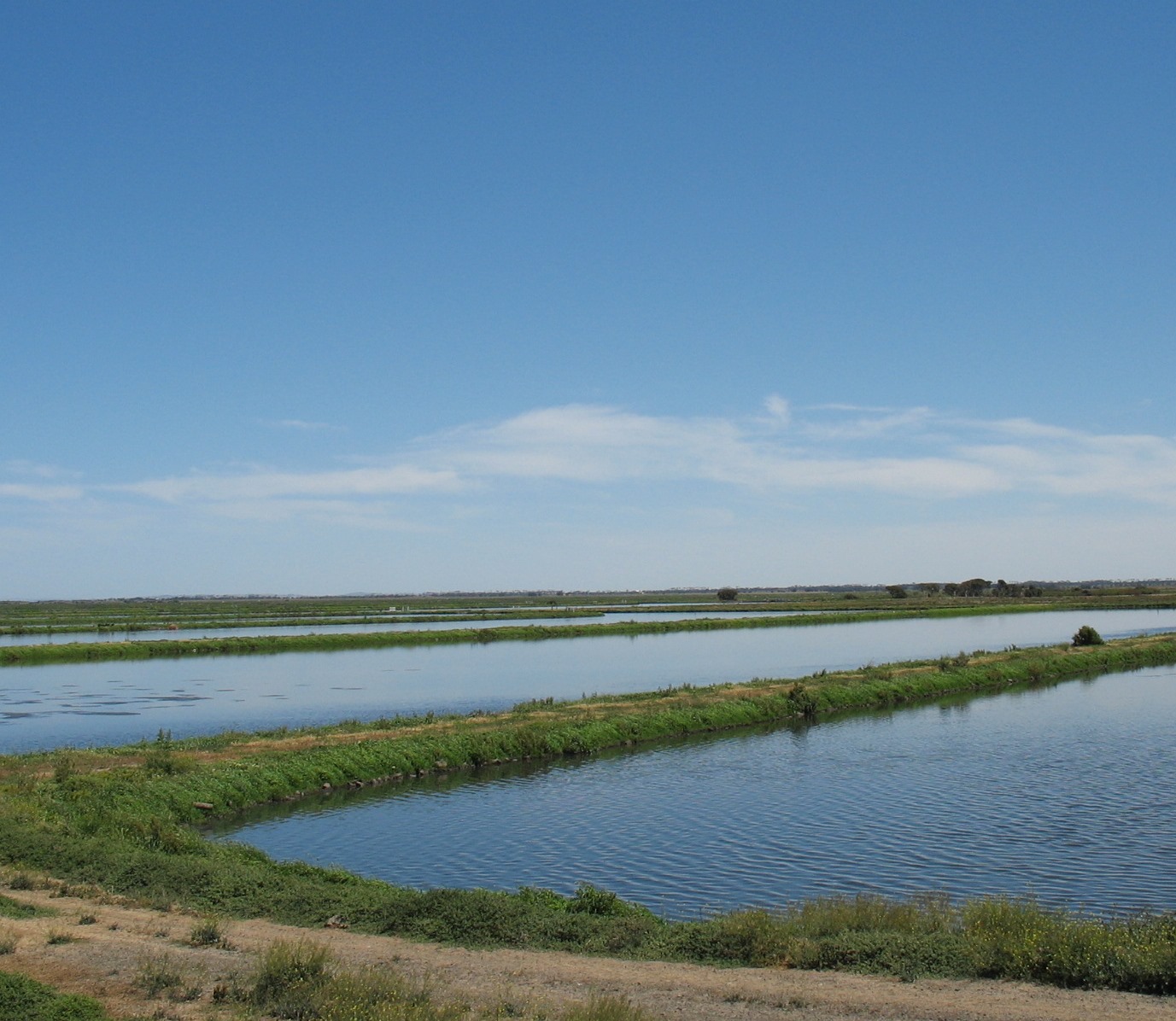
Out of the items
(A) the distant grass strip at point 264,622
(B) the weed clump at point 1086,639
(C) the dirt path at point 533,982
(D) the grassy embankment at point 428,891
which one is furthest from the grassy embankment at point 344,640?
(C) the dirt path at point 533,982

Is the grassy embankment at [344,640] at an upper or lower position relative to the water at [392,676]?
upper

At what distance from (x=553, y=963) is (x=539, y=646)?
72.6m

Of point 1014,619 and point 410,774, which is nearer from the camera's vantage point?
point 410,774

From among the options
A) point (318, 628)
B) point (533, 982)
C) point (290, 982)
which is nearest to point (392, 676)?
point (318, 628)

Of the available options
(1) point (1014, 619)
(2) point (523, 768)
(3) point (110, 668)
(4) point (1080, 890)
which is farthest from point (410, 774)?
(1) point (1014, 619)

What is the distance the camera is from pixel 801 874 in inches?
826

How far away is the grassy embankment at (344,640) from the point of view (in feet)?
250

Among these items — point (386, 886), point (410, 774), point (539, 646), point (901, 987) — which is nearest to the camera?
point (901, 987)

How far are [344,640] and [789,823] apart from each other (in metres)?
67.1

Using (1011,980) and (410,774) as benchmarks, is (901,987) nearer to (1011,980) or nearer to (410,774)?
(1011,980)

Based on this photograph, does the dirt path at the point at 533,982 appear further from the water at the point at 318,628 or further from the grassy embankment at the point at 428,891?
the water at the point at 318,628

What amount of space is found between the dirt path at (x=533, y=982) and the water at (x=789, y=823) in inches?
226

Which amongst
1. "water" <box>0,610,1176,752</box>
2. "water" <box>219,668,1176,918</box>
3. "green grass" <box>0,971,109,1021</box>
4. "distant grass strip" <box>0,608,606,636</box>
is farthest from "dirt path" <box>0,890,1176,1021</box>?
"distant grass strip" <box>0,608,606,636</box>

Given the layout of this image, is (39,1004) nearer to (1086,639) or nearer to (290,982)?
(290,982)
